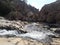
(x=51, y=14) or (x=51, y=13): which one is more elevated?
(x=51, y=13)

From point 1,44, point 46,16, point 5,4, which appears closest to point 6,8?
point 5,4

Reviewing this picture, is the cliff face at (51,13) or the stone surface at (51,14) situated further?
the cliff face at (51,13)

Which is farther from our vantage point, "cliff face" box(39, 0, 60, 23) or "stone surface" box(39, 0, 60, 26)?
"cliff face" box(39, 0, 60, 23)

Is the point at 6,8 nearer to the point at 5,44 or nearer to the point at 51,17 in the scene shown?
the point at 51,17

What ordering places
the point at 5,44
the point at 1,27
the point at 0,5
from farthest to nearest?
the point at 0,5, the point at 1,27, the point at 5,44

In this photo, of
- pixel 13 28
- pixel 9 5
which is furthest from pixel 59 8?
pixel 13 28

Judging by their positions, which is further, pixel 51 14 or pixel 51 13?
pixel 51 13

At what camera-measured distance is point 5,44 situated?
25.4 feet

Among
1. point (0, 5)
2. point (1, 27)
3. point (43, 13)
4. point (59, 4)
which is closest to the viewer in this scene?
point (1, 27)

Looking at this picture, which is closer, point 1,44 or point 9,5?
point 1,44

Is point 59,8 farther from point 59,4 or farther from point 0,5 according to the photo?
point 0,5

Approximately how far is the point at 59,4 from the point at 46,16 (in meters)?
4.62

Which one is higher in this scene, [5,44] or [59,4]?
[59,4]

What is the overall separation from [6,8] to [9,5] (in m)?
1.55
